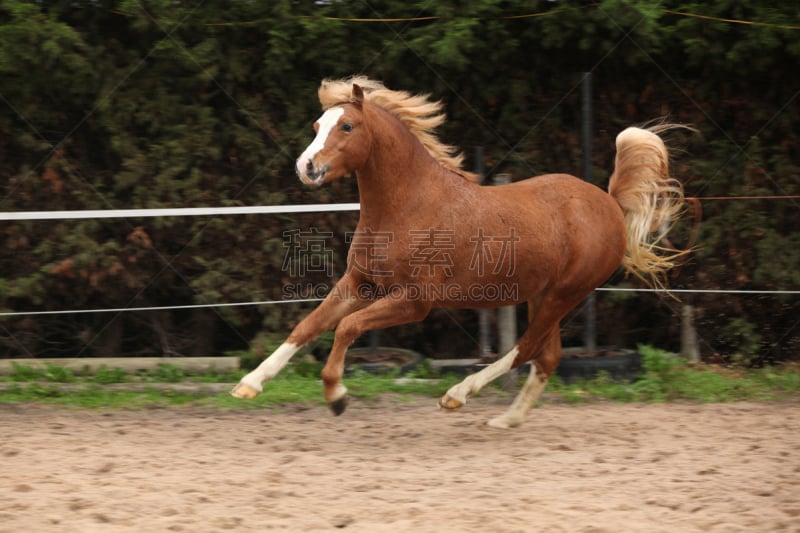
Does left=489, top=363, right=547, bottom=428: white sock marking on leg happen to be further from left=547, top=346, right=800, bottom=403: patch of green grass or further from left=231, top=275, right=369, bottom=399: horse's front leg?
left=231, top=275, right=369, bottom=399: horse's front leg

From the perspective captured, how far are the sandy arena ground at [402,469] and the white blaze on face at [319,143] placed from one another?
4.63 feet

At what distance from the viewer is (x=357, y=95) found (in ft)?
15.5

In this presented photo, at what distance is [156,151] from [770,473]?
524 cm

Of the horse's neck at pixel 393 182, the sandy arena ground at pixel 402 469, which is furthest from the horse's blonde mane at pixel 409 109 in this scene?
the sandy arena ground at pixel 402 469

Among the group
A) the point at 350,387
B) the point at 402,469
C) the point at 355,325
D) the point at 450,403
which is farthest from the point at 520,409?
the point at 350,387

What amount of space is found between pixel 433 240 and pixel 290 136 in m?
3.18

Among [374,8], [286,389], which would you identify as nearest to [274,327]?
[286,389]

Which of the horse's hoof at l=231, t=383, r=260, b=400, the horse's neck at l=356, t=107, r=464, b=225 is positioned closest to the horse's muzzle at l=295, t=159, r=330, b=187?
the horse's neck at l=356, t=107, r=464, b=225

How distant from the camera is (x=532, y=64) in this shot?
7980 millimetres

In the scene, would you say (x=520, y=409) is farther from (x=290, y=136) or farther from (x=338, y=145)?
(x=290, y=136)

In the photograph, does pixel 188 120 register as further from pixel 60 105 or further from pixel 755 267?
pixel 755 267

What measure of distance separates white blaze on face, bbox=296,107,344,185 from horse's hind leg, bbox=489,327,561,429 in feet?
6.14

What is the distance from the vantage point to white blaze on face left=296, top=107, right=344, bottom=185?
446cm

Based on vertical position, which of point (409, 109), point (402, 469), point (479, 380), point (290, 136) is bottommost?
point (402, 469)
